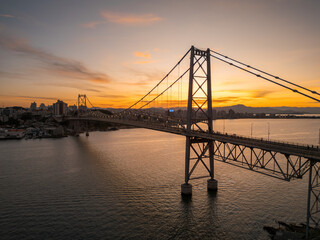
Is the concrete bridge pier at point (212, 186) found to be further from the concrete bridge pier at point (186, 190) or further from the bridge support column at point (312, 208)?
the bridge support column at point (312, 208)

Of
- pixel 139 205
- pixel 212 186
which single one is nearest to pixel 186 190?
pixel 212 186

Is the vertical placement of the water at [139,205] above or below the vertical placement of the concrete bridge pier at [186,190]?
below

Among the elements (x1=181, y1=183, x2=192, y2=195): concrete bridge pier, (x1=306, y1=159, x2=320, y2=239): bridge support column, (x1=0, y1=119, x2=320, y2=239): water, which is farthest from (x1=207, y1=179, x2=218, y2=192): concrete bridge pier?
(x1=306, y1=159, x2=320, y2=239): bridge support column

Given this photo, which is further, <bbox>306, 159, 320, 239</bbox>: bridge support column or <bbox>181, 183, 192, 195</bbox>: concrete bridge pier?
<bbox>181, 183, 192, 195</bbox>: concrete bridge pier

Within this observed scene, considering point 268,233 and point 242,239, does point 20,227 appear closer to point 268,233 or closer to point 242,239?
point 242,239

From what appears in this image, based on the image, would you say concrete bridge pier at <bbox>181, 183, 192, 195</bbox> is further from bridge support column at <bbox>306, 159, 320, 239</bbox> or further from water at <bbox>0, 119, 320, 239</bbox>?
bridge support column at <bbox>306, 159, 320, 239</bbox>

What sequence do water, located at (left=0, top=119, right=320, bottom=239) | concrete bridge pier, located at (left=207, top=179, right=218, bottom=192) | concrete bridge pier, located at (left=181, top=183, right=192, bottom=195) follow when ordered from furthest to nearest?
concrete bridge pier, located at (left=207, top=179, right=218, bottom=192) → concrete bridge pier, located at (left=181, top=183, right=192, bottom=195) → water, located at (left=0, top=119, right=320, bottom=239)

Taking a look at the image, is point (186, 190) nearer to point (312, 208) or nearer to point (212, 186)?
point (212, 186)

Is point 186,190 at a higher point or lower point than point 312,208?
lower

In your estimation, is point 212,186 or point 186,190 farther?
point 212,186

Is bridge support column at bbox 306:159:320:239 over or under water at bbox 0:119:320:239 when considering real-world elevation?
over

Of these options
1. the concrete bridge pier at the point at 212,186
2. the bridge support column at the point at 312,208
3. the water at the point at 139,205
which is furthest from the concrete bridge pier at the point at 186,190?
the bridge support column at the point at 312,208

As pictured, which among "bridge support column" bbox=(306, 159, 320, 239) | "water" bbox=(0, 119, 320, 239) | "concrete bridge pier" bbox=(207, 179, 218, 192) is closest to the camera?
"bridge support column" bbox=(306, 159, 320, 239)

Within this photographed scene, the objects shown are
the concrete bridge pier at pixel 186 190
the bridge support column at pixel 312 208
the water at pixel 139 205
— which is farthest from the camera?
the concrete bridge pier at pixel 186 190
